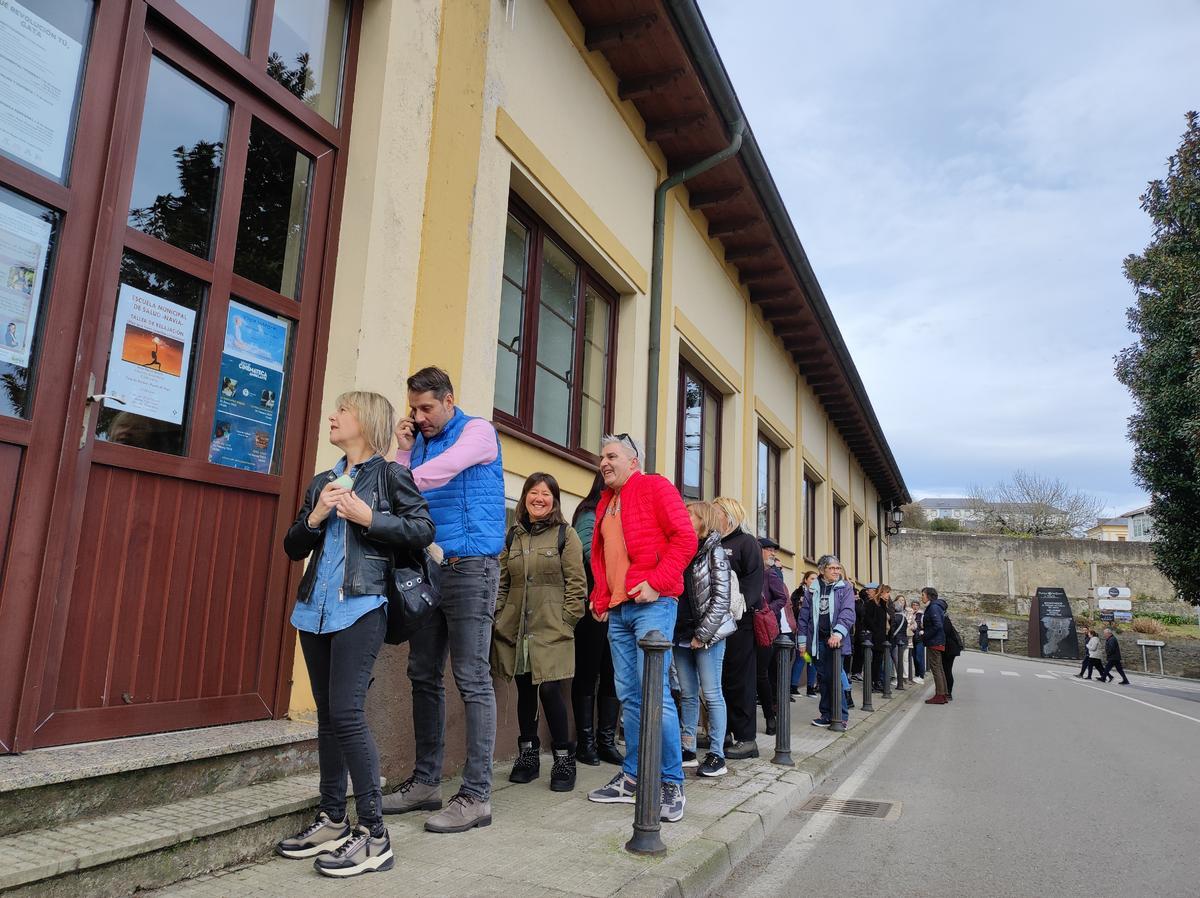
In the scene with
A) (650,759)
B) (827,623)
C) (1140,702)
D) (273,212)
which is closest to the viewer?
(650,759)

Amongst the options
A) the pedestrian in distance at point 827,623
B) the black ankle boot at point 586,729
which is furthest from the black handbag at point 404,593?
the pedestrian in distance at point 827,623

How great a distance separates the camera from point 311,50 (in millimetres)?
4680

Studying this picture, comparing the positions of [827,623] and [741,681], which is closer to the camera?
[741,681]

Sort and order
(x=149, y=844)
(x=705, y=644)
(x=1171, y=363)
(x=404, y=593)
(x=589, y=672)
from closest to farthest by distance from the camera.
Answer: (x=149, y=844)
(x=404, y=593)
(x=705, y=644)
(x=589, y=672)
(x=1171, y=363)

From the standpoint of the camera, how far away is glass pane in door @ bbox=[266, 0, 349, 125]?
446 cm

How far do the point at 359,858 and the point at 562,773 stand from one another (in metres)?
1.85

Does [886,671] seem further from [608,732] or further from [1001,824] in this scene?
[608,732]

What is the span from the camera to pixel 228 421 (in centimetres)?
401

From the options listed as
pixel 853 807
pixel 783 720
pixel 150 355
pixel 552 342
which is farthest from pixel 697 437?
pixel 150 355

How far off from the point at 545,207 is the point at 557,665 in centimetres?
365

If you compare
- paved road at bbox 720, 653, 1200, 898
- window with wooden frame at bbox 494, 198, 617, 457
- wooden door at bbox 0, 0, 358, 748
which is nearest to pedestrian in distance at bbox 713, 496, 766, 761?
paved road at bbox 720, 653, 1200, 898

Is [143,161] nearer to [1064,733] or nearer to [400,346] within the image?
[400,346]

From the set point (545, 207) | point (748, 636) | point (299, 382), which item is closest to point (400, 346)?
point (299, 382)

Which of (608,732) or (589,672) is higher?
(589,672)
